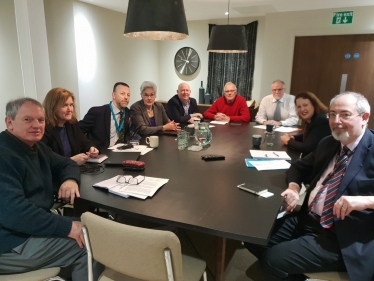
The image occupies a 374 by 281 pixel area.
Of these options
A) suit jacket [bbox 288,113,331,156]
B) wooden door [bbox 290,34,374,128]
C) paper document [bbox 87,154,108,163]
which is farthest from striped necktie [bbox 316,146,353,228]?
wooden door [bbox 290,34,374,128]

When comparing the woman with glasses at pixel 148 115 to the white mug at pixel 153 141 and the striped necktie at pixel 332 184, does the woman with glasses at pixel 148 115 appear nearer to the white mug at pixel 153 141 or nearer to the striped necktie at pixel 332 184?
the white mug at pixel 153 141

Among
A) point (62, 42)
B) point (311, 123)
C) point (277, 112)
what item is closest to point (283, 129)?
point (277, 112)

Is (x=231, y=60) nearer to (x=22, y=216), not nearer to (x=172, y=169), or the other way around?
(x=172, y=169)

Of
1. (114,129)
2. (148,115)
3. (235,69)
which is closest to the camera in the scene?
(114,129)

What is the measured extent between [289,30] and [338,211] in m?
4.48

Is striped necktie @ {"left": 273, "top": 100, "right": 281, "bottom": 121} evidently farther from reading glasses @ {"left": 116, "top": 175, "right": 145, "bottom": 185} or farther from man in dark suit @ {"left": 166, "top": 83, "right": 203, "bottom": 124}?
reading glasses @ {"left": 116, "top": 175, "right": 145, "bottom": 185}

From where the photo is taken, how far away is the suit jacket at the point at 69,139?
6.51 feet

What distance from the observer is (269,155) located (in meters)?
2.14

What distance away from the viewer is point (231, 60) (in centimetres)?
588

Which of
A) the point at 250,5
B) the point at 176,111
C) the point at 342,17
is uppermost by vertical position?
the point at 250,5

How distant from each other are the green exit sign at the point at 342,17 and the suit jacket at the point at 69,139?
4.59m

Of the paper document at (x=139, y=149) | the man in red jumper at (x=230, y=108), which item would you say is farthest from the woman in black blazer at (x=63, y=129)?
the man in red jumper at (x=230, y=108)

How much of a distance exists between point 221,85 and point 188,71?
0.91 meters

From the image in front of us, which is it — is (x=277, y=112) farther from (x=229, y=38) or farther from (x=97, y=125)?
(x=97, y=125)
